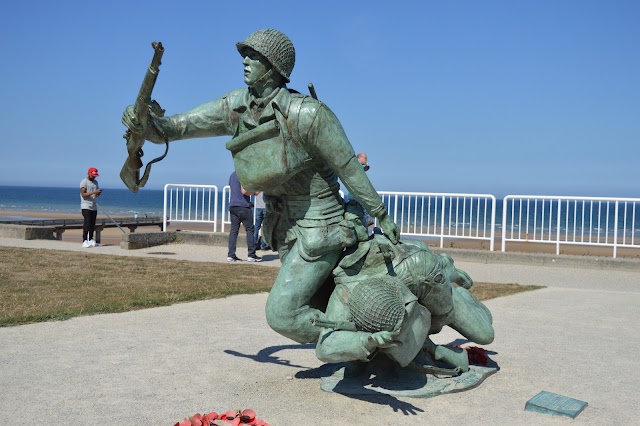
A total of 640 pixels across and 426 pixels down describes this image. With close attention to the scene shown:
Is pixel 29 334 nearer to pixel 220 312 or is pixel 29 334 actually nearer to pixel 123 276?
pixel 220 312

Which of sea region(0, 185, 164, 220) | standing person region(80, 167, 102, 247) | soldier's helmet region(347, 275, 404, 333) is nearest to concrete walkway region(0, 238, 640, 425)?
soldier's helmet region(347, 275, 404, 333)

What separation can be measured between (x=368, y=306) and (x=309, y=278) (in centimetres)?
58

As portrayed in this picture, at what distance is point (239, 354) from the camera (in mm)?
6219

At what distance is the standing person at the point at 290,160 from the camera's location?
4582 millimetres

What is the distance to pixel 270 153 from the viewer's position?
4629 millimetres

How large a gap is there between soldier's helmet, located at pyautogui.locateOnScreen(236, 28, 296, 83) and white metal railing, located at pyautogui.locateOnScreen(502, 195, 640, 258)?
34.9ft

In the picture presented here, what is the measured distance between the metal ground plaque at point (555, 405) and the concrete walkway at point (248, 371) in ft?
0.20

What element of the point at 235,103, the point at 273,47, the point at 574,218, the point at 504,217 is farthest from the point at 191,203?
the point at 273,47

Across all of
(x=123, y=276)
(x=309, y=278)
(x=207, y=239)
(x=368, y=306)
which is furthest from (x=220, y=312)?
(x=207, y=239)

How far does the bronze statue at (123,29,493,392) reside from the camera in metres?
4.58

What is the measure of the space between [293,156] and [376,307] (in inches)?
42.8

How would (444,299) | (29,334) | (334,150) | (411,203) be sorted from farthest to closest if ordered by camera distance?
(411,203) → (29,334) → (444,299) → (334,150)

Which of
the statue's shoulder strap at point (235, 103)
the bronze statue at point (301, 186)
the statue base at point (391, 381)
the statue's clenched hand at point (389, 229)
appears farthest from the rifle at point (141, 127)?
the statue base at point (391, 381)

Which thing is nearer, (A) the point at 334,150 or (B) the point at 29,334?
(A) the point at 334,150
